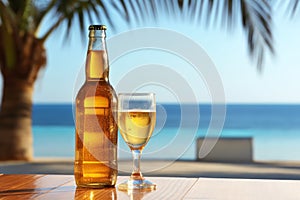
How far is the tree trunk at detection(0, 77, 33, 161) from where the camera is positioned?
6.87 m

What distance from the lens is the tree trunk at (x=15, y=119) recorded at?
687 centimetres

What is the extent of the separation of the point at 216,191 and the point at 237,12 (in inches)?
166

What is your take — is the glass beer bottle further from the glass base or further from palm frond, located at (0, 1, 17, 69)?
palm frond, located at (0, 1, 17, 69)

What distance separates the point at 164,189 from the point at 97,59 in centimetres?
27

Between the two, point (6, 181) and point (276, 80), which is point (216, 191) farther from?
point (276, 80)

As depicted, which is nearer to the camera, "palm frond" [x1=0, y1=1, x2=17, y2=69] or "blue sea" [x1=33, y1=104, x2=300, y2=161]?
"palm frond" [x1=0, y1=1, x2=17, y2=69]

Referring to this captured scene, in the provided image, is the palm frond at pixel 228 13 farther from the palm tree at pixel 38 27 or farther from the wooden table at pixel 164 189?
the wooden table at pixel 164 189

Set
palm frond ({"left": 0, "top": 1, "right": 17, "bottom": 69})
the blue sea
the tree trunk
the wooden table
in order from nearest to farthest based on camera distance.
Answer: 1. the wooden table
2. palm frond ({"left": 0, "top": 1, "right": 17, "bottom": 69})
3. the tree trunk
4. the blue sea

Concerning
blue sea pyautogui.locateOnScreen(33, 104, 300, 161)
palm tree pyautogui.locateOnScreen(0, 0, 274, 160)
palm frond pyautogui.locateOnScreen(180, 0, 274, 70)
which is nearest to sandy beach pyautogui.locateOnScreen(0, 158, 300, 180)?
palm tree pyautogui.locateOnScreen(0, 0, 274, 160)

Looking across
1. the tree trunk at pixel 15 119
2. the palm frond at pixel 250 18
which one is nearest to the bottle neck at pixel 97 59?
the palm frond at pixel 250 18

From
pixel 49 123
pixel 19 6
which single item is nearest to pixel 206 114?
pixel 49 123

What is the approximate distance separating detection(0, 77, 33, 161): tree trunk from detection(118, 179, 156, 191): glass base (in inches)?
229

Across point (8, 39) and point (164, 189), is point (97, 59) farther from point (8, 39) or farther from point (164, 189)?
point (8, 39)

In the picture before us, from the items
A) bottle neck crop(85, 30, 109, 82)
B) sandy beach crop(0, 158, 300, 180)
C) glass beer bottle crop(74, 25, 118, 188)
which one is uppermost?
bottle neck crop(85, 30, 109, 82)
